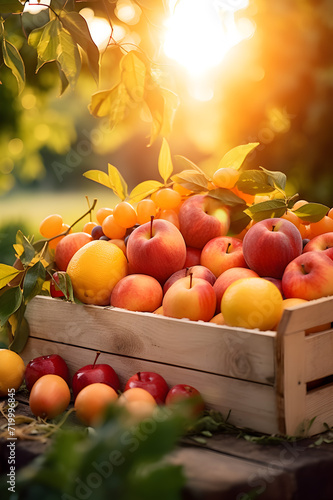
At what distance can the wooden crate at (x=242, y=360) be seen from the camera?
90 centimetres

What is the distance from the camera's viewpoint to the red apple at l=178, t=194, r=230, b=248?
1.25 meters

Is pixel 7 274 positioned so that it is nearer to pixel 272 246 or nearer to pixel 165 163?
pixel 165 163

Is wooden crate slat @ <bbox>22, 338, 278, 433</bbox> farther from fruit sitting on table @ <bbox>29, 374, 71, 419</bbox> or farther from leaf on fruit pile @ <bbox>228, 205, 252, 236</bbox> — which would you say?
leaf on fruit pile @ <bbox>228, 205, 252, 236</bbox>

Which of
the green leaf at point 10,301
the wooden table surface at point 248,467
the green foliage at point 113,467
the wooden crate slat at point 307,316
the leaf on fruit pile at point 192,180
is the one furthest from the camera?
the leaf on fruit pile at point 192,180

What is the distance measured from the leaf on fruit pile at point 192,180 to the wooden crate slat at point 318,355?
19.9 inches

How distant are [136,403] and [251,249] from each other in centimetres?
41

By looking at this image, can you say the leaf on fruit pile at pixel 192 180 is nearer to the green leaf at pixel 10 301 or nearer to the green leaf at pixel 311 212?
the green leaf at pixel 311 212

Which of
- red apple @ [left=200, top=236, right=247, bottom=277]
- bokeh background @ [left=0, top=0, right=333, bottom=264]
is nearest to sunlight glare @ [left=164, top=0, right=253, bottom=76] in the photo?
bokeh background @ [left=0, top=0, right=333, bottom=264]

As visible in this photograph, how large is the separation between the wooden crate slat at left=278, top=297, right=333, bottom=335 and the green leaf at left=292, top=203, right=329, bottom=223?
0.28 meters

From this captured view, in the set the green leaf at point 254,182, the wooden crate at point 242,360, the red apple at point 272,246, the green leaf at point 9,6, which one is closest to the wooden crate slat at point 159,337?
the wooden crate at point 242,360

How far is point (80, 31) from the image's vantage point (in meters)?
0.99

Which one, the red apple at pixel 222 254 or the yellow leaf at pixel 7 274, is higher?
the red apple at pixel 222 254

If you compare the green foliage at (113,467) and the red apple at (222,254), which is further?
the red apple at (222,254)

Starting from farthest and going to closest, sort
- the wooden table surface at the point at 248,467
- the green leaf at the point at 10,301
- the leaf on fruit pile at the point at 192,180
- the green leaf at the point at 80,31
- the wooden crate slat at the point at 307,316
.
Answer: the leaf on fruit pile at the point at 192,180 → the green leaf at the point at 10,301 → the green leaf at the point at 80,31 → the wooden crate slat at the point at 307,316 → the wooden table surface at the point at 248,467
